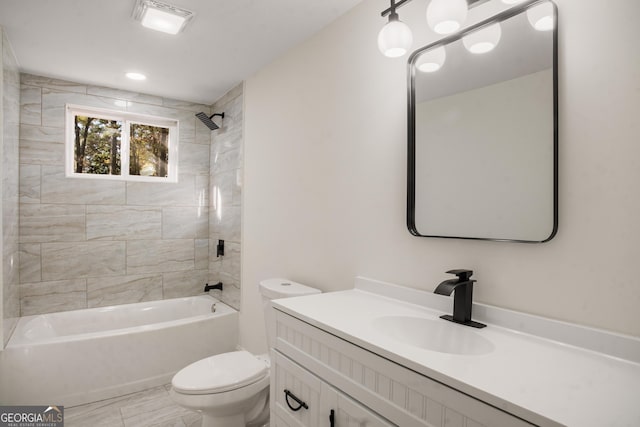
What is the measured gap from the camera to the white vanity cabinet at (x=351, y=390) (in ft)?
2.83

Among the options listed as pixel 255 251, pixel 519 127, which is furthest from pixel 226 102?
pixel 519 127

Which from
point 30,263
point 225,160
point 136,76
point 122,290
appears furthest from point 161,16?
point 122,290

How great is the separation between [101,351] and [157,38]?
7.26 ft

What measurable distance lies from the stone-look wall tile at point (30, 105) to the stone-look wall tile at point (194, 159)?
1166 millimetres

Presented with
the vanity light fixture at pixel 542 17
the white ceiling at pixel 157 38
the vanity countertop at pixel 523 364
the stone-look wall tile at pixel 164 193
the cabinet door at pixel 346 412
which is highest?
the white ceiling at pixel 157 38

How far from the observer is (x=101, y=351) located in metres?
2.64

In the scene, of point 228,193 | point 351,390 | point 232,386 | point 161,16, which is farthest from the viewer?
point 228,193

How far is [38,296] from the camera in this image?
120 inches

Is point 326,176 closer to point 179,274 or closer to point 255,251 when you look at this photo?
point 255,251

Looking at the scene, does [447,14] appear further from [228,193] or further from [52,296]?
→ [52,296]

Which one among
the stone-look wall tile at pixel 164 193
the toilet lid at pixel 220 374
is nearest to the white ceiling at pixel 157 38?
the stone-look wall tile at pixel 164 193

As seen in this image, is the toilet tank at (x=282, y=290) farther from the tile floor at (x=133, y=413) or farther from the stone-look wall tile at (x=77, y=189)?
the stone-look wall tile at (x=77, y=189)

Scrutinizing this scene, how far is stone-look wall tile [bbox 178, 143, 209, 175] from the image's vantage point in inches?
147

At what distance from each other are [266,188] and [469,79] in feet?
5.60
